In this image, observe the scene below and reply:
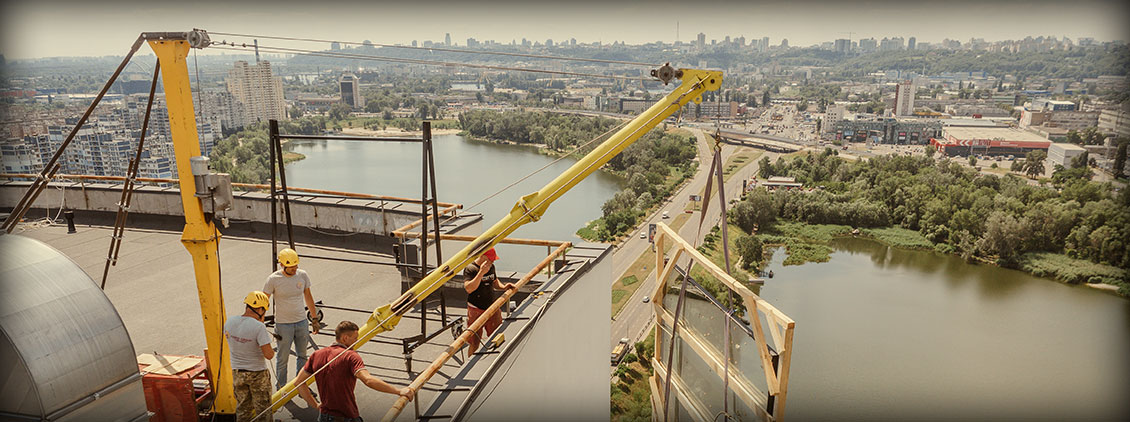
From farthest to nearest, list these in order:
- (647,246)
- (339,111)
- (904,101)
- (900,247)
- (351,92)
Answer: (904,101) → (351,92) → (339,111) → (647,246) → (900,247)

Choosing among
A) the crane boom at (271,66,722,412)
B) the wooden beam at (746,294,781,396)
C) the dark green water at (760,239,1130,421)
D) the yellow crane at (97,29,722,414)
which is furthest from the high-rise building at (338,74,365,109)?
the wooden beam at (746,294,781,396)

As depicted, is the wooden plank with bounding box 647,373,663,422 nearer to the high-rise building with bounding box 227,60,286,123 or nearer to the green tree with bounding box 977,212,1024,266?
the green tree with bounding box 977,212,1024,266

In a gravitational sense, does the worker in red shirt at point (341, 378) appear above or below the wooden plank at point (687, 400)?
above

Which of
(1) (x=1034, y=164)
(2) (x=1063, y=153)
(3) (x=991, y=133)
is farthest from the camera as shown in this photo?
(3) (x=991, y=133)

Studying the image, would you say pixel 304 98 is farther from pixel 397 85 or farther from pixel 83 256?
pixel 83 256

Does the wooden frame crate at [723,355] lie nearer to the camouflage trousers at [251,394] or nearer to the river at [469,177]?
the camouflage trousers at [251,394]

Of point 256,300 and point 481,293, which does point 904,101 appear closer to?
point 481,293

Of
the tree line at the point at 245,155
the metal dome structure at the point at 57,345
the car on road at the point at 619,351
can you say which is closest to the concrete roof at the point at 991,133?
the car on road at the point at 619,351

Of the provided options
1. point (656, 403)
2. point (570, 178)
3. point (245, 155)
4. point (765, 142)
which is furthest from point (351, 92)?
point (570, 178)
